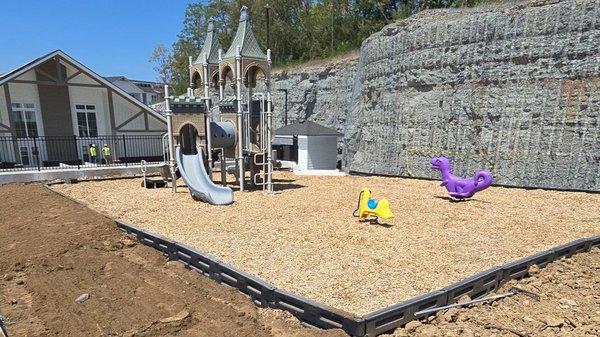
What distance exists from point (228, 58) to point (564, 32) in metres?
10.9

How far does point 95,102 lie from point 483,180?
18.9 m

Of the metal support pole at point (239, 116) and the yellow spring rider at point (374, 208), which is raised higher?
the metal support pole at point (239, 116)

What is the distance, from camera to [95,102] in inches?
739

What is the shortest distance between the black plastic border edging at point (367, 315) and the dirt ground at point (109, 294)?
12cm

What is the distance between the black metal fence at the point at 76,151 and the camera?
53.6 ft

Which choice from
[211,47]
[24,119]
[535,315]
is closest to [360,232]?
[535,315]

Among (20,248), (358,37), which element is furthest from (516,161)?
(358,37)

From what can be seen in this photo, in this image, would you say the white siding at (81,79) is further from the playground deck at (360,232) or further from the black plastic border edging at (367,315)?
the black plastic border edging at (367,315)

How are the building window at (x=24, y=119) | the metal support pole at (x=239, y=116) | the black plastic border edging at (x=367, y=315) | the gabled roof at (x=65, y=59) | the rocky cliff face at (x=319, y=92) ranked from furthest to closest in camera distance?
the rocky cliff face at (x=319, y=92), the building window at (x=24, y=119), the gabled roof at (x=65, y=59), the metal support pole at (x=239, y=116), the black plastic border edging at (x=367, y=315)

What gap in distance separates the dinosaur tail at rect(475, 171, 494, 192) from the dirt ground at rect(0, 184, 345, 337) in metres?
7.25

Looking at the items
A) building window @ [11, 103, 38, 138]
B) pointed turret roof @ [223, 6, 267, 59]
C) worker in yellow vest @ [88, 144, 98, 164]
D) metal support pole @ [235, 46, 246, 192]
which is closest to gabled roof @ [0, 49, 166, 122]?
building window @ [11, 103, 38, 138]

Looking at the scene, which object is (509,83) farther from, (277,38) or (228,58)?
(277,38)

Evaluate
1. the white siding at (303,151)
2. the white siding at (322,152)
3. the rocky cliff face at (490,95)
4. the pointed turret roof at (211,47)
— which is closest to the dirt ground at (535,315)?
the rocky cliff face at (490,95)

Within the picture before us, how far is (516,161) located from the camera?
12086mm
